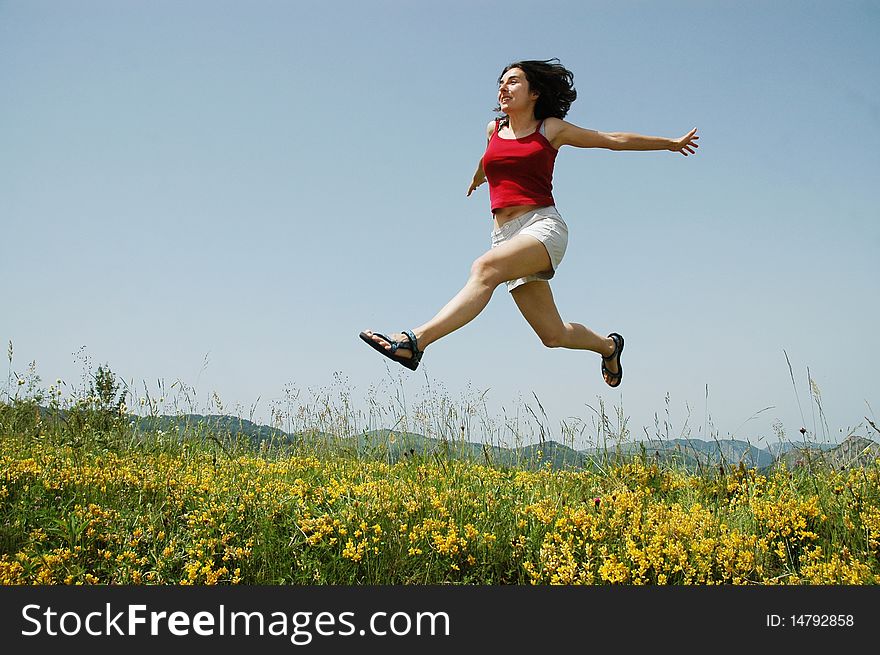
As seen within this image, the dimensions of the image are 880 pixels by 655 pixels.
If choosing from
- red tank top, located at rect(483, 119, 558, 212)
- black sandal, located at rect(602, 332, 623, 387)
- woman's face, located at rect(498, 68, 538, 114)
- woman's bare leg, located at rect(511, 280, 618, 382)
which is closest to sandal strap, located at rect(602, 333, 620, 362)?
black sandal, located at rect(602, 332, 623, 387)

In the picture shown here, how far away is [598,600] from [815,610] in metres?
0.92

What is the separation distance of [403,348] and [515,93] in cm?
219

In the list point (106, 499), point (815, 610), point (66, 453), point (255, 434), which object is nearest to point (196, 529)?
point (106, 499)

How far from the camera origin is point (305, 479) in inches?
193

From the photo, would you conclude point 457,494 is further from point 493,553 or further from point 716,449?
point 716,449

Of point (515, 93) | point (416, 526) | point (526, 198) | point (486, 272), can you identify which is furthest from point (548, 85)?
point (416, 526)

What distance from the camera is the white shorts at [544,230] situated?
508cm

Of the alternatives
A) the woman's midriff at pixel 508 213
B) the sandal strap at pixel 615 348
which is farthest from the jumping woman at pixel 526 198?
the sandal strap at pixel 615 348

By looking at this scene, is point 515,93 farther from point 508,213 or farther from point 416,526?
point 416,526

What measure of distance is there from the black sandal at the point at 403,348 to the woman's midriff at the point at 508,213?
1.23 metres

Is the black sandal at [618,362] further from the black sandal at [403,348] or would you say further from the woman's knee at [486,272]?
the black sandal at [403,348]

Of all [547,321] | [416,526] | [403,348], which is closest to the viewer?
[416,526]

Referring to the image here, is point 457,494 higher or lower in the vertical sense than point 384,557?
higher

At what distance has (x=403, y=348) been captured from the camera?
14.9ft
